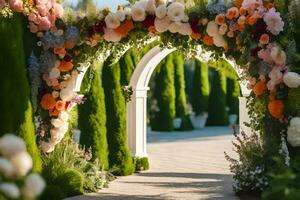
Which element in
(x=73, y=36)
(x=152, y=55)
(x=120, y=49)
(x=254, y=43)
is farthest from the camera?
(x=152, y=55)

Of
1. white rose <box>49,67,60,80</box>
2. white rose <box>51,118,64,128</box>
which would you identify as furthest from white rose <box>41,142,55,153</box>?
white rose <box>49,67,60,80</box>

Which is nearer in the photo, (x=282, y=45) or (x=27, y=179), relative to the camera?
(x=27, y=179)

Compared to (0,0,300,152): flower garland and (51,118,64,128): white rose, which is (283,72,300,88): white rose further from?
(51,118,64,128): white rose

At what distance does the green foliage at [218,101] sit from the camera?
88.4 ft

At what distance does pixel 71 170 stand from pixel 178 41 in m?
2.64

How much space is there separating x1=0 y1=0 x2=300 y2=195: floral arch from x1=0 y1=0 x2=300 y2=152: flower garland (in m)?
0.01

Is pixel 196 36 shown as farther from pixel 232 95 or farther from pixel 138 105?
pixel 232 95

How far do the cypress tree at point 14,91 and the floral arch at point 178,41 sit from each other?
0.41 meters

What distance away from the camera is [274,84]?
7.34 m

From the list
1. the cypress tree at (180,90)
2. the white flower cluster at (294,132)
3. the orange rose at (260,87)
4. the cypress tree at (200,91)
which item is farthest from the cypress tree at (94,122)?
the cypress tree at (200,91)

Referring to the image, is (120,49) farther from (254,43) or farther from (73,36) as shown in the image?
(254,43)

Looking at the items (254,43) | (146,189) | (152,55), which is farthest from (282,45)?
(152,55)

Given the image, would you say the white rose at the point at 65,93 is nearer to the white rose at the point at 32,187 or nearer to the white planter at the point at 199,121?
the white rose at the point at 32,187

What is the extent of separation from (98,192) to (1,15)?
338 centimetres
